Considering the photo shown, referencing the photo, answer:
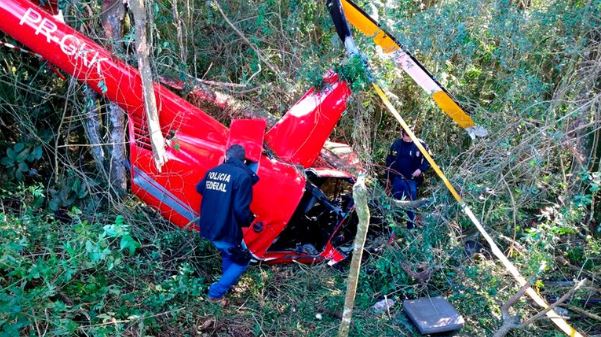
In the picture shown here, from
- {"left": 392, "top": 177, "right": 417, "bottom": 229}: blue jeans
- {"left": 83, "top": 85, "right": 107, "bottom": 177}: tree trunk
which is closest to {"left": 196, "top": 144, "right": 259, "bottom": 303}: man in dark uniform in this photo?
{"left": 83, "top": 85, "right": 107, "bottom": 177}: tree trunk

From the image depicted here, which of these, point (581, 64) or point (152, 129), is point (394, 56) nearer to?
point (581, 64)

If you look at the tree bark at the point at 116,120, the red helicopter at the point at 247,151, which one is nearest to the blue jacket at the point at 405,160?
the red helicopter at the point at 247,151

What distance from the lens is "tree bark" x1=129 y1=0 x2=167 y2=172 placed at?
4.00m

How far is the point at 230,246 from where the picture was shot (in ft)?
14.3

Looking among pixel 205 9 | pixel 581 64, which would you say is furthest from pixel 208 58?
pixel 581 64

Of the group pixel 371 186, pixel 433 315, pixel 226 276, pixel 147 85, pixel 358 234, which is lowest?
pixel 433 315

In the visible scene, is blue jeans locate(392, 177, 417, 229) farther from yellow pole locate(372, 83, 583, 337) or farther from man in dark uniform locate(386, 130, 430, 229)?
yellow pole locate(372, 83, 583, 337)

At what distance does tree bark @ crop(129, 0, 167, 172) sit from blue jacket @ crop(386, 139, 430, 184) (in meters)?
2.80

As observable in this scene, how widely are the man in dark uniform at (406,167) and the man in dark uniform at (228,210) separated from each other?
227 cm

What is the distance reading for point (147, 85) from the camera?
4.09 metres

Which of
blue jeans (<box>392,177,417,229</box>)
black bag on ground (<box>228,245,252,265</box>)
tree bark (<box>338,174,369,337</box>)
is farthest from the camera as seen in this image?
blue jeans (<box>392,177,417,229</box>)

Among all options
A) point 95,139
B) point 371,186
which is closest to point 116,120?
point 95,139

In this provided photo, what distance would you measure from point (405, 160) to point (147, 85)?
10.5ft

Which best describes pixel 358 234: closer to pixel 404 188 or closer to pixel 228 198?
pixel 228 198
